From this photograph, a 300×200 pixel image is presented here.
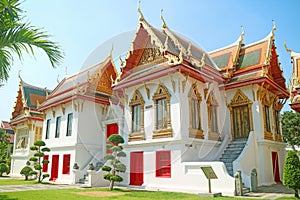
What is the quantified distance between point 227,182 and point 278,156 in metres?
6.10

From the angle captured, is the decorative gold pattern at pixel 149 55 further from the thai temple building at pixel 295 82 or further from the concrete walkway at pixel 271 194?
the concrete walkway at pixel 271 194

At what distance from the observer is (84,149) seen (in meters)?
15.3

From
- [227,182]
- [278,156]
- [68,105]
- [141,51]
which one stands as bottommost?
[227,182]

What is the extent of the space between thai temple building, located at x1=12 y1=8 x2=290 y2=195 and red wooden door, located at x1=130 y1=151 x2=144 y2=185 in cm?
4

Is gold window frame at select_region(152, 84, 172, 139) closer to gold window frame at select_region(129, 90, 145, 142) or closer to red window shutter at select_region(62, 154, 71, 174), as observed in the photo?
gold window frame at select_region(129, 90, 145, 142)

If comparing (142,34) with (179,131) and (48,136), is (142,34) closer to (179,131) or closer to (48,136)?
(179,131)

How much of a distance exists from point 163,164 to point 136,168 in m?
1.66

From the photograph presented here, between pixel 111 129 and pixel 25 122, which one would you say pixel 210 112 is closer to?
pixel 111 129

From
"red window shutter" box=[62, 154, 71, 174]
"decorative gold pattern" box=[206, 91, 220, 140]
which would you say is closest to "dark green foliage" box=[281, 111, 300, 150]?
"decorative gold pattern" box=[206, 91, 220, 140]

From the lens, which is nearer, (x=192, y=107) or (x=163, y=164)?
(x=163, y=164)

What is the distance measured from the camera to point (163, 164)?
11.2 meters

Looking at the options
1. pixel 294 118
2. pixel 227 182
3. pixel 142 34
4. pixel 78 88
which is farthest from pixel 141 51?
pixel 294 118

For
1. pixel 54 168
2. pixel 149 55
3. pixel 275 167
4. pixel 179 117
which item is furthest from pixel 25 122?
pixel 275 167

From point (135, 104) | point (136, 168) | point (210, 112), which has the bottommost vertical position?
point (136, 168)
